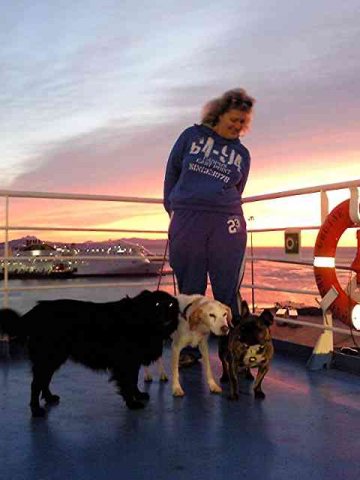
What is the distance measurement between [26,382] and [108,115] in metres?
5.81

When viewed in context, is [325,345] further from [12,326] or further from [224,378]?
[12,326]

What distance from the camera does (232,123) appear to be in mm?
2516

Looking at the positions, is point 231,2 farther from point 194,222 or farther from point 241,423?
point 241,423

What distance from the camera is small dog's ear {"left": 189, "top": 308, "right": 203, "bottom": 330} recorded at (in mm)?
2303

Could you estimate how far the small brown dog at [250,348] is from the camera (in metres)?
2.26

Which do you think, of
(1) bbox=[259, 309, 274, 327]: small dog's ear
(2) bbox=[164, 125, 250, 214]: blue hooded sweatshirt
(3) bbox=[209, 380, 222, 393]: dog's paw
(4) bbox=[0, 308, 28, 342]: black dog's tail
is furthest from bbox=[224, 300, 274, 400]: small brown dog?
(4) bbox=[0, 308, 28, 342]: black dog's tail

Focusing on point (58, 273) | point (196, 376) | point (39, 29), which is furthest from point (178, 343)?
point (58, 273)

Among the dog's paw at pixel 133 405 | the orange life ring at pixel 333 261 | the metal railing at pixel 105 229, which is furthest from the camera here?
the metal railing at pixel 105 229

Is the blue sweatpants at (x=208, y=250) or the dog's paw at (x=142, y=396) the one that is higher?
the blue sweatpants at (x=208, y=250)

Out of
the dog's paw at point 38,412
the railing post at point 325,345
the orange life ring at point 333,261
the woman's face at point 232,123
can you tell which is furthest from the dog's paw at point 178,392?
the woman's face at point 232,123

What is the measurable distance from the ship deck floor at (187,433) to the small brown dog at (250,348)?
9 centimetres

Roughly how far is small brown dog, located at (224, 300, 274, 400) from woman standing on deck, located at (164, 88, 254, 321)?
35cm

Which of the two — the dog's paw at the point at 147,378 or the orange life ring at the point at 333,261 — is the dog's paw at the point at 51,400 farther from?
the orange life ring at the point at 333,261

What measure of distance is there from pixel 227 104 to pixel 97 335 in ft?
3.95
